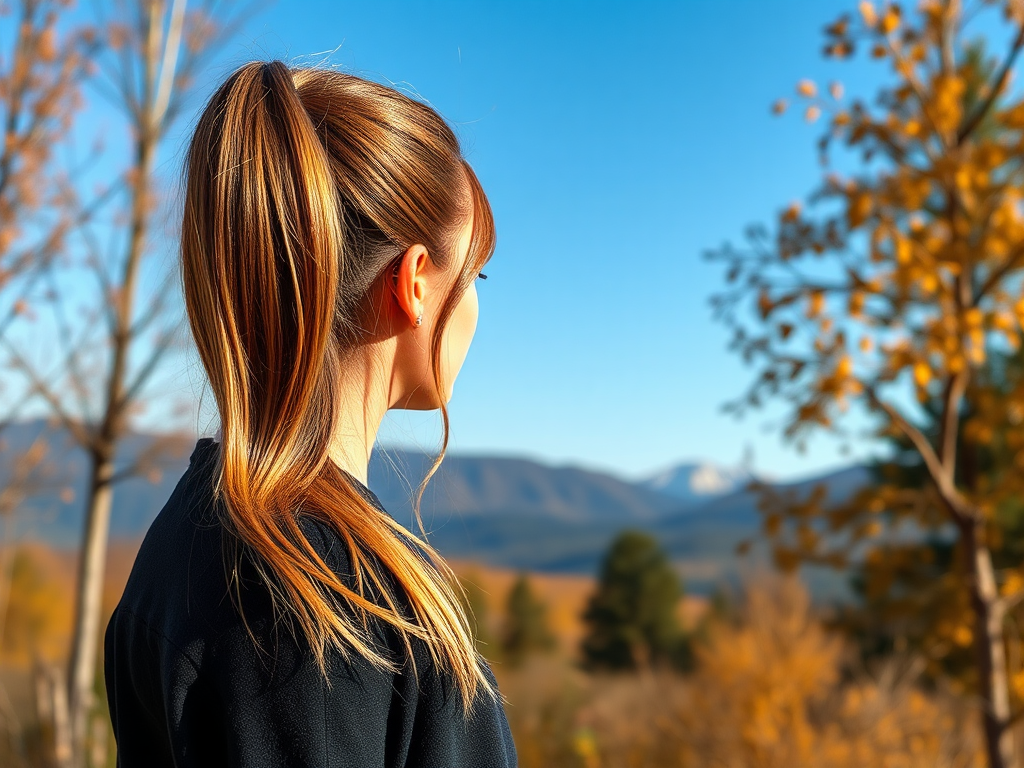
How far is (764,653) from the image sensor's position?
5.22 meters

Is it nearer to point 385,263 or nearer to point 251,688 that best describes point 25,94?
point 385,263

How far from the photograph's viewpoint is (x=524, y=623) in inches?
746

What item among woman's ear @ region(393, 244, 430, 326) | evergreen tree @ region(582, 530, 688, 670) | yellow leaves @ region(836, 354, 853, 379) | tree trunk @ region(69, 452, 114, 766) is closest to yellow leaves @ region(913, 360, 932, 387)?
yellow leaves @ region(836, 354, 853, 379)

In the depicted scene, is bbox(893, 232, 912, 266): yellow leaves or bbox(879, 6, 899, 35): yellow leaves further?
bbox(879, 6, 899, 35): yellow leaves

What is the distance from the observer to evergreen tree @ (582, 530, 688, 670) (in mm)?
17797

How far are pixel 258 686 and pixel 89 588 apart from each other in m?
4.04

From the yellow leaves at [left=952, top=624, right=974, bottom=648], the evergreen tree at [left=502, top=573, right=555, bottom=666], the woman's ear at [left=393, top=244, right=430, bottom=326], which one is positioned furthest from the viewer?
the evergreen tree at [left=502, top=573, right=555, bottom=666]

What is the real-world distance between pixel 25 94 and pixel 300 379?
123 inches

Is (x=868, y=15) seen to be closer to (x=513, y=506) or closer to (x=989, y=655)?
(x=989, y=655)

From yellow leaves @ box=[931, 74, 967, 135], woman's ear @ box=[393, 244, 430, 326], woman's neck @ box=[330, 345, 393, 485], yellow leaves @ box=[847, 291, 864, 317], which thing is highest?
yellow leaves @ box=[931, 74, 967, 135]

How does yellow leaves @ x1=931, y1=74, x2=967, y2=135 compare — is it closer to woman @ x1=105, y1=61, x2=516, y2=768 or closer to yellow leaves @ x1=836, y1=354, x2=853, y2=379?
yellow leaves @ x1=836, y1=354, x2=853, y2=379

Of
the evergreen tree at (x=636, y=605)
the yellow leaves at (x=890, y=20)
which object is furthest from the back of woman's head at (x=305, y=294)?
the evergreen tree at (x=636, y=605)

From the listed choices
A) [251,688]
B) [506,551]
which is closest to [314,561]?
[251,688]

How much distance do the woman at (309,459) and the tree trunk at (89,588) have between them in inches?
145
